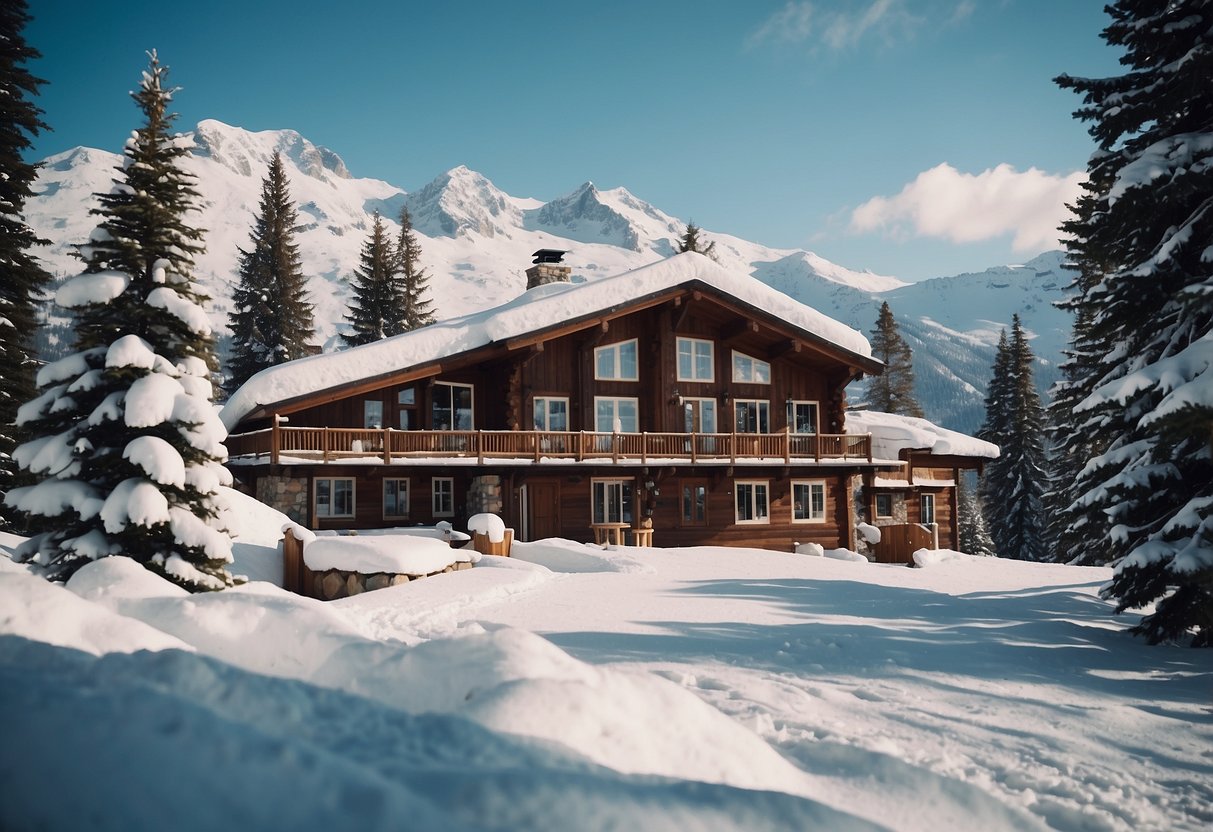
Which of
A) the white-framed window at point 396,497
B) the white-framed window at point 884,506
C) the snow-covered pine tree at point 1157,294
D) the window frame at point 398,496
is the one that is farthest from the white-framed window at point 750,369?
the snow-covered pine tree at point 1157,294

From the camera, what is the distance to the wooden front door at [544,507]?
24062 mm

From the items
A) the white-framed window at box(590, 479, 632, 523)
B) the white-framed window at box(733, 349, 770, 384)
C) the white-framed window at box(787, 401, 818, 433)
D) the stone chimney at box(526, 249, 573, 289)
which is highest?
the stone chimney at box(526, 249, 573, 289)

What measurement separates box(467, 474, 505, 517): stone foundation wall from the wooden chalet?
0.20 ft

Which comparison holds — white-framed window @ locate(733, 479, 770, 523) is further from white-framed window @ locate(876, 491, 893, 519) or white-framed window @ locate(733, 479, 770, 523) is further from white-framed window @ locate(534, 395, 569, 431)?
white-framed window @ locate(876, 491, 893, 519)

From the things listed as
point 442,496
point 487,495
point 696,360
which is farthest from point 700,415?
point 442,496

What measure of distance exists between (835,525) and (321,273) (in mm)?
194044

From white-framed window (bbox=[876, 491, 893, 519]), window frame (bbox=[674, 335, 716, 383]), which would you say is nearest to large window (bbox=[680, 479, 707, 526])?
window frame (bbox=[674, 335, 716, 383])

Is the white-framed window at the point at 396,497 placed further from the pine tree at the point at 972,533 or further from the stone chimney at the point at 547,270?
the pine tree at the point at 972,533

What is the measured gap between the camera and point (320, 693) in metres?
3.93

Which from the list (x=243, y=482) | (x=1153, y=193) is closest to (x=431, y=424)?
(x=243, y=482)

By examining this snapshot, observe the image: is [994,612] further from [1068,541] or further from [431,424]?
[431,424]

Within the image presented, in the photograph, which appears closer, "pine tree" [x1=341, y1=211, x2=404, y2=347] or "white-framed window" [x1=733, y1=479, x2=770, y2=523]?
"white-framed window" [x1=733, y1=479, x2=770, y2=523]

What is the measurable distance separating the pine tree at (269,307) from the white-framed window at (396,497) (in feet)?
58.4

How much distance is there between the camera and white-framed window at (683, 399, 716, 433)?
87.5ft
